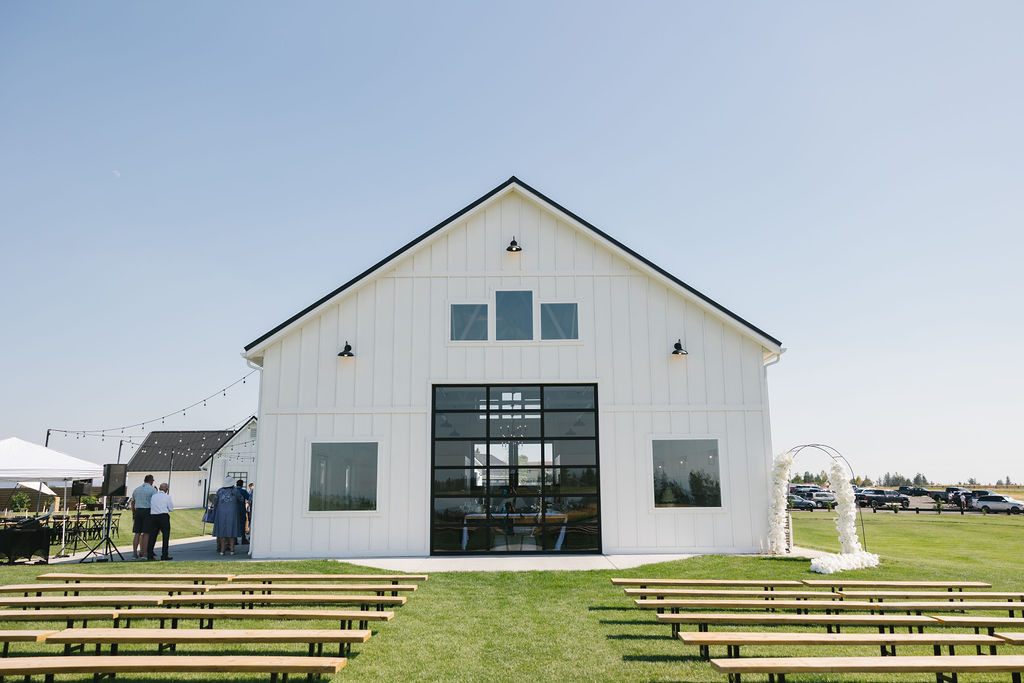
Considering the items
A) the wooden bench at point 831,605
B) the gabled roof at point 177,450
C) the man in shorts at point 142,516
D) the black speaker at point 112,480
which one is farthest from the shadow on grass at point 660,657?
the gabled roof at point 177,450

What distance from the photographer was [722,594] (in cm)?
702

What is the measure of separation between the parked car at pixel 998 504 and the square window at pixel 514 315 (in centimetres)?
3473

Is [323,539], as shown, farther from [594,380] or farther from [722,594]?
[722,594]

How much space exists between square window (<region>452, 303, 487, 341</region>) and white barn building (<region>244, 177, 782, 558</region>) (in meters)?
0.04

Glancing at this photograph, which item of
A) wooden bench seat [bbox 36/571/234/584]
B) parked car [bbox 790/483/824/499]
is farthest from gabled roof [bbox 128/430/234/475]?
wooden bench seat [bbox 36/571/234/584]

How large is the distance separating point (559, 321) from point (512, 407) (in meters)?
2.03

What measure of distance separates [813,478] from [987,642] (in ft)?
298

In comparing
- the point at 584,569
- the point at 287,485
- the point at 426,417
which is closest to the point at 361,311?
the point at 426,417

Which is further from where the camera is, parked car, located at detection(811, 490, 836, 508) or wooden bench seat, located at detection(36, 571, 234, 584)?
parked car, located at detection(811, 490, 836, 508)

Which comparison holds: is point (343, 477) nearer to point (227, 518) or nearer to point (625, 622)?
point (227, 518)

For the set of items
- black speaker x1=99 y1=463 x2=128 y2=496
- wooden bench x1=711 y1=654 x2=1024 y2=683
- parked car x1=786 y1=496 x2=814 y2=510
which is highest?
black speaker x1=99 y1=463 x2=128 y2=496

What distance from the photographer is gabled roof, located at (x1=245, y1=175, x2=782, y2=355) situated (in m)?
13.8

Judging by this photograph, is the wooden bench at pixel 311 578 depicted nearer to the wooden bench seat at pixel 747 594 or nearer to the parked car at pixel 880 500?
the wooden bench seat at pixel 747 594

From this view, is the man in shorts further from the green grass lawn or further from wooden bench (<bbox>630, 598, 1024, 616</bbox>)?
wooden bench (<bbox>630, 598, 1024, 616</bbox>)
